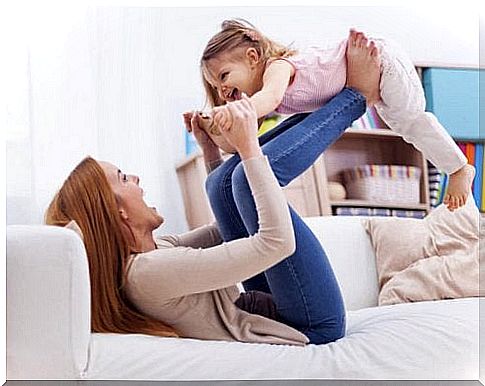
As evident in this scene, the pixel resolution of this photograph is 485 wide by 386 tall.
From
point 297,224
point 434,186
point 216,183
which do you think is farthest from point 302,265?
point 434,186

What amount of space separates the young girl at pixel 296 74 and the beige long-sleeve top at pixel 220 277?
0.19m

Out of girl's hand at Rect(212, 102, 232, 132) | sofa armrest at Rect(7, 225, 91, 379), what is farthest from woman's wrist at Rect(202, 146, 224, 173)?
sofa armrest at Rect(7, 225, 91, 379)

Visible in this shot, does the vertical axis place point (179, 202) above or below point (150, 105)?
below

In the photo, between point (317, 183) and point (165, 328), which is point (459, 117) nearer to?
point (317, 183)

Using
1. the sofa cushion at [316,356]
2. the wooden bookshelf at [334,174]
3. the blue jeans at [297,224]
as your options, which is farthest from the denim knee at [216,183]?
the wooden bookshelf at [334,174]

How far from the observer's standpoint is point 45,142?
5.40ft

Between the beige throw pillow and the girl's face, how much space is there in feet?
1.90

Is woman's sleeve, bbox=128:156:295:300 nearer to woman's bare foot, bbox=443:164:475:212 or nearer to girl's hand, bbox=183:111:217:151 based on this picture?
girl's hand, bbox=183:111:217:151

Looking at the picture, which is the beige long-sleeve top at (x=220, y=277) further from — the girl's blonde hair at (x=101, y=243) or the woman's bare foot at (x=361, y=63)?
the woman's bare foot at (x=361, y=63)

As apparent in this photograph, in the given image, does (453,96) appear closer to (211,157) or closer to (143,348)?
(211,157)

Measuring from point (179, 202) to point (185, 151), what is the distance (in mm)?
143

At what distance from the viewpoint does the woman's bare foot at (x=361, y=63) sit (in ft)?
4.51

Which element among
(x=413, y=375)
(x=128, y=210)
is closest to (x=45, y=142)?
(x=128, y=210)

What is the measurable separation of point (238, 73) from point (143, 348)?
48cm
